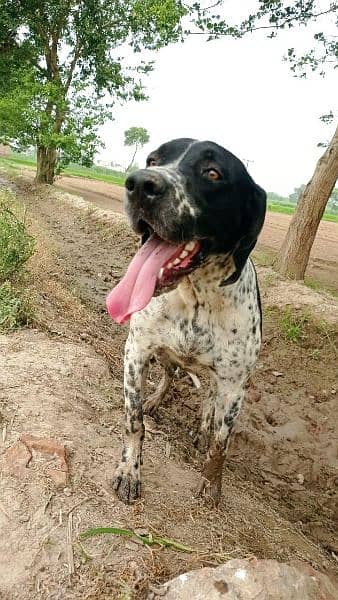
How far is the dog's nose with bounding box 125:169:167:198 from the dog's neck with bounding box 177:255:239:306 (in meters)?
0.56

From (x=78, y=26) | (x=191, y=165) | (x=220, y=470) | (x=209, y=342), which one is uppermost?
(x=78, y=26)

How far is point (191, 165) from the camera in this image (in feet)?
8.79

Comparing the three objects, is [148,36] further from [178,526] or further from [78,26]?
[178,526]

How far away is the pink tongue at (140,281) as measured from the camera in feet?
8.18

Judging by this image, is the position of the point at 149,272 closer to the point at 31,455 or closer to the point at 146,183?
the point at 146,183

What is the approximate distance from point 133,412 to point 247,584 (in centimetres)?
136

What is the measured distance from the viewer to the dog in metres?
2.49

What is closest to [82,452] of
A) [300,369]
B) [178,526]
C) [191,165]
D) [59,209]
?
[178,526]

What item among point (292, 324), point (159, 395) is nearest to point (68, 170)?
point (292, 324)

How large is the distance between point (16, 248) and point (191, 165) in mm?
3142

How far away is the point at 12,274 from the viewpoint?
544 cm

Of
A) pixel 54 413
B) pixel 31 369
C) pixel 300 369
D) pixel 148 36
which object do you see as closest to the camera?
pixel 54 413

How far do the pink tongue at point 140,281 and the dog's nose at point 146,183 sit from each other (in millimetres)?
295

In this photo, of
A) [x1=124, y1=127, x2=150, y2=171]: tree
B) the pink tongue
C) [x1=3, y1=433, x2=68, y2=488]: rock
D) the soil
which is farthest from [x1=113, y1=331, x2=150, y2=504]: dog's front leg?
[x1=124, y1=127, x2=150, y2=171]: tree
